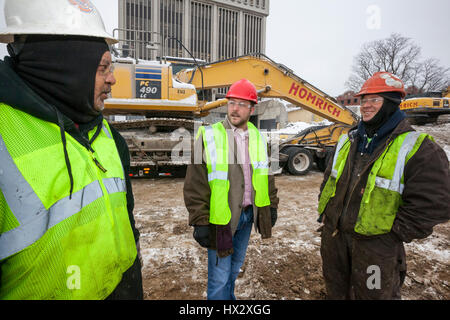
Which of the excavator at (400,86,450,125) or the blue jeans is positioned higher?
the excavator at (400,86,450,125)

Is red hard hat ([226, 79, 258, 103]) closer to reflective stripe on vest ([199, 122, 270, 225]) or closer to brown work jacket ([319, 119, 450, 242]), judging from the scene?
reflective stripe on vest ([199, 122, 270, 225])

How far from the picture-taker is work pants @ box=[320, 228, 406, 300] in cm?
175

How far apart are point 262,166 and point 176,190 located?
15.4 feet

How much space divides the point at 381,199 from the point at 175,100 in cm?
601

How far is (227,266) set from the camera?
2.10 m

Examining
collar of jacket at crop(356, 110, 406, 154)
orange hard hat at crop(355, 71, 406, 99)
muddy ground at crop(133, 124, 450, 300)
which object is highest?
orange hard hat at crop(355, 71, 406, 99)

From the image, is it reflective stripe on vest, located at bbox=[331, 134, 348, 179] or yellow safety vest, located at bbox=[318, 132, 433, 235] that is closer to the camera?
yellow safety vest, located at bbox=[318, 132, 433, 235]

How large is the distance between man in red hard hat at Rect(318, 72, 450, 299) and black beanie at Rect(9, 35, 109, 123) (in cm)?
200

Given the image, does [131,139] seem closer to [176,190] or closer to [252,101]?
[176,190]

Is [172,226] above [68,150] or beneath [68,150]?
beneath

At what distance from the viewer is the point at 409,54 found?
106ft

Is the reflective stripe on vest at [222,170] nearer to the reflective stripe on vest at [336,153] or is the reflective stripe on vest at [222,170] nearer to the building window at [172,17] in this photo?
the reflective stripe on vest at [336,153]

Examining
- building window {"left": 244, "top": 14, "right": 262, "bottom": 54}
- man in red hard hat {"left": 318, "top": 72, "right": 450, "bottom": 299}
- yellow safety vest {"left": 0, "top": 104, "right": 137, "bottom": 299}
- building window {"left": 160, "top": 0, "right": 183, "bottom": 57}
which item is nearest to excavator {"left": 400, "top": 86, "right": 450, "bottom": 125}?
man in red hard hat {"left": 318, "top": 72, "right": 450, "bottom": 299}
